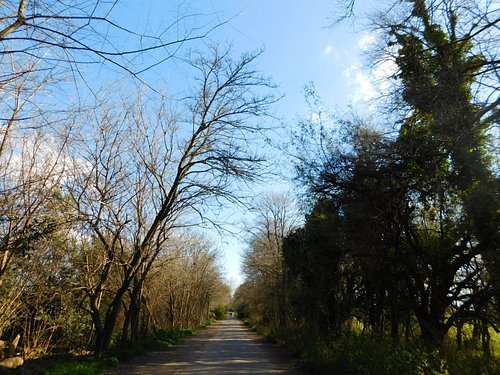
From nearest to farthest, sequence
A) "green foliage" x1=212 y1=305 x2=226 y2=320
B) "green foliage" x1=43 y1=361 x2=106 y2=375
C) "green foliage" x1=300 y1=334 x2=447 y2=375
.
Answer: "green foliage" x1=300 y1=334 x2=447 y2=375 < "green foliage" x1=43 y1=361 x2=106 y2=375 < "green foliage" x1=212 y1=305 x2=226 y2=320

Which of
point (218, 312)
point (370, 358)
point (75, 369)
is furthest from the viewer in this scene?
point (218, 312)

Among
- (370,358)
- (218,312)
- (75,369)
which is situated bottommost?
(75,369)

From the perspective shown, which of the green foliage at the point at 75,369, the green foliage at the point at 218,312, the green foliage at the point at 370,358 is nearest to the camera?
the green foliage at the point at 370,358

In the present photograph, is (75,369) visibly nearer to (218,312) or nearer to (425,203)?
(425,203)

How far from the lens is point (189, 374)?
12.6 metres

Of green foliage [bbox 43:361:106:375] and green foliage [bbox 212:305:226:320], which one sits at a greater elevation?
green foliage [bbox 212:305:226:320]

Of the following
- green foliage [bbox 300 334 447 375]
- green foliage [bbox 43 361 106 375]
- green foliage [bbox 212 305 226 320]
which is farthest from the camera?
green foliage [bbox 212 305 226 320]

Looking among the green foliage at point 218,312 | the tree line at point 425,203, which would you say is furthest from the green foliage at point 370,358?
the green foliage at point 218,312

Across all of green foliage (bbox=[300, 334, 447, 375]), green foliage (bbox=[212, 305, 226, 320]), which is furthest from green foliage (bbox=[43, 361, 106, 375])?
green foliage (bbox=[212, 305, 226, 320])

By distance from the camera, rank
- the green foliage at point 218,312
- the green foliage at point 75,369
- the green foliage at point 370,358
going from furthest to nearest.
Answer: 1. the green foliage at point 218,312
2. the green foliage at point 75,369
3. the green foliage at point 370,358

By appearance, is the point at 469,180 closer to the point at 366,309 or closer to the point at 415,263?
the point at 415,263

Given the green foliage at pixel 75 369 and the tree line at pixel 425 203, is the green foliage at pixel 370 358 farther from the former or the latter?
the green foliage at pixel 75 369

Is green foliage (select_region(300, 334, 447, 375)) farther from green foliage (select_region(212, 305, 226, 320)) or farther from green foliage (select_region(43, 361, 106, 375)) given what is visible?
green foliage (select_region(212, 305, 226, 320))

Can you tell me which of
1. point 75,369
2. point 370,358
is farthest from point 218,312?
point 370,358
